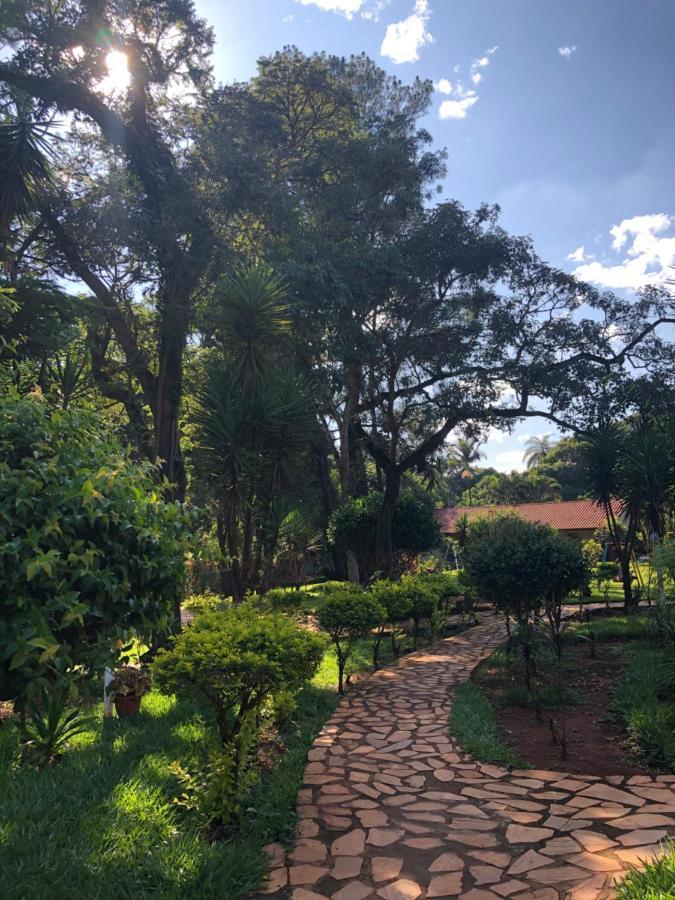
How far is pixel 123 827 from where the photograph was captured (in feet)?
10.5

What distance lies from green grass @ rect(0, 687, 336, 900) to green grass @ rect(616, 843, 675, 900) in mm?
1797

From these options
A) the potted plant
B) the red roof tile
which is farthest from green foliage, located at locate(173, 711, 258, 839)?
the red roof tile

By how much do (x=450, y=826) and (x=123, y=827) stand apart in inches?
78.3

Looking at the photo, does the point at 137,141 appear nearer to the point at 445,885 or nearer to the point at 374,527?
the point at 374,527

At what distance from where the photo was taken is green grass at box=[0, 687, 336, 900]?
9.02 feet

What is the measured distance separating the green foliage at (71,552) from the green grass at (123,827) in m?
0.77

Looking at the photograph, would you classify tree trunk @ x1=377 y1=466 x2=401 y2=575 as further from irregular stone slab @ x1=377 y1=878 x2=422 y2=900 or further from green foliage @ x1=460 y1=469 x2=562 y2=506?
green foliage @ x1=460 y1=469 x2=562 y2=506

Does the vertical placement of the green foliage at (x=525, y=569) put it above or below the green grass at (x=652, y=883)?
above

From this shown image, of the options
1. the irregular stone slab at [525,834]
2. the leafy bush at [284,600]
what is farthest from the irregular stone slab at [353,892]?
the leafy bush at [284,600]

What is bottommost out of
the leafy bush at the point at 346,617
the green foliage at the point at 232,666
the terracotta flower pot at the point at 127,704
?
the terracotta flower pot at the point at 127,704

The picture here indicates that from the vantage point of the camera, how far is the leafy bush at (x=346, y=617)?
23.2ft

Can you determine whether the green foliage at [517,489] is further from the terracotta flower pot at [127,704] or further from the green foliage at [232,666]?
the green foliage at [232,666]

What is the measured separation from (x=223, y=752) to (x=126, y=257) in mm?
10350

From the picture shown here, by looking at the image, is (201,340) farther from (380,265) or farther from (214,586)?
(214,586)
